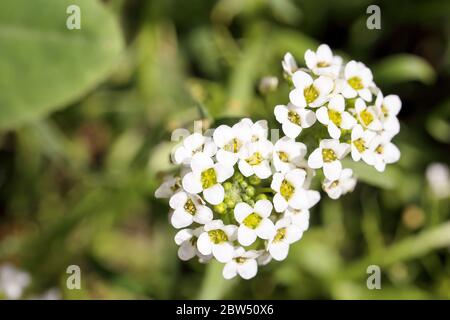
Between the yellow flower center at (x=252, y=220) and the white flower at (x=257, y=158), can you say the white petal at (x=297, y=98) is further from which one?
the yellow flower center at (x=252, y=220)

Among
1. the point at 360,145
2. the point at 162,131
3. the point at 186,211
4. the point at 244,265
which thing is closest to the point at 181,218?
the point at 186,211

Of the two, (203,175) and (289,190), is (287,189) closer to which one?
(289,190)

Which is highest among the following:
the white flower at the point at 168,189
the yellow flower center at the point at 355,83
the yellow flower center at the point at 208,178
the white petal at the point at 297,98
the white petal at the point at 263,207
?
the yellow flower center at the point at 355,83

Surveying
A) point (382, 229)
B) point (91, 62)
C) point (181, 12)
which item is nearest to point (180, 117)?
point (91, 62)

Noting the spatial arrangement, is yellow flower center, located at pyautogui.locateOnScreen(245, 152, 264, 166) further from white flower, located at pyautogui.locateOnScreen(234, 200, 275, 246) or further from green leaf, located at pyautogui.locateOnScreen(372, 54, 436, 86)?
green leaf, located at pyautogui.locateOnScreen(372, 54, 436, 86)

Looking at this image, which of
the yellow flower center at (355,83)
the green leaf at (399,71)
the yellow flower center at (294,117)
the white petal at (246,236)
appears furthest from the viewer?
the green leaf at (399,71)

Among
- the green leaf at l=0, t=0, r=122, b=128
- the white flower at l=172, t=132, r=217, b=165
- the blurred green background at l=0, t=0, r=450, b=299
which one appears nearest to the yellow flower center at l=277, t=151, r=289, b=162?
the white flower at l=172, t=132, r=217, b=165

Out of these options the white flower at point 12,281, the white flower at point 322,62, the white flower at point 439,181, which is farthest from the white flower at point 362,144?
the white flower at point 12,281
